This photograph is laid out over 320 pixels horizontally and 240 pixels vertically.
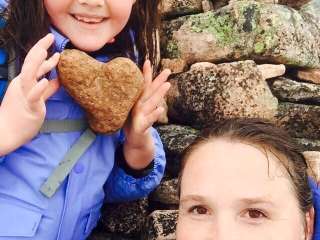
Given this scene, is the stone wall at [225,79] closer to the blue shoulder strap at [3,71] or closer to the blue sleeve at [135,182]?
the blue sleeve at [135,182]

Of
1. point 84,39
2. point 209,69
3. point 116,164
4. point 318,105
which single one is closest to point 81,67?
point 84,39

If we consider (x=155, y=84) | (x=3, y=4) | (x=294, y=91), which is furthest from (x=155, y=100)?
(x=294, y=91)

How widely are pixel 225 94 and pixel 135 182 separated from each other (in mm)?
962

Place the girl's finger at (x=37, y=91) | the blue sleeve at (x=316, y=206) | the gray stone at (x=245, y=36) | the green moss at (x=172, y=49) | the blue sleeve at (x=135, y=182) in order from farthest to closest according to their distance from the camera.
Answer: the green moss at (x=172, y=49) → the gray stone at (x=245, y=36) → the blue sleeve at (x=135, y=182) → the girl's finger at (x=37, y=91) → the blue sleeve at (x=316, y=206)

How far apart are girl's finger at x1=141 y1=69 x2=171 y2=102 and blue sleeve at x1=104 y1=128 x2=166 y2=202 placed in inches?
19.3

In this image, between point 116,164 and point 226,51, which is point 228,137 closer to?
point 116,164

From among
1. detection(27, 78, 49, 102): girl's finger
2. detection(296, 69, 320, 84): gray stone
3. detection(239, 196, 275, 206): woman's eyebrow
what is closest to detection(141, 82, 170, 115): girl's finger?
detection(27, 78, 49, 102): girl's finger

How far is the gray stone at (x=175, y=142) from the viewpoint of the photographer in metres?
4.36

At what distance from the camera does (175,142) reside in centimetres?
439

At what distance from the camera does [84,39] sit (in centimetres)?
359

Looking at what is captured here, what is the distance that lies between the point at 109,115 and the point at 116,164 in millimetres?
611

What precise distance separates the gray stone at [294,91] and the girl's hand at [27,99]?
1.89 m

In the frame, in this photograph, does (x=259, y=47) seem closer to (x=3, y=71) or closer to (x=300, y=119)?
(x=300, y=119)

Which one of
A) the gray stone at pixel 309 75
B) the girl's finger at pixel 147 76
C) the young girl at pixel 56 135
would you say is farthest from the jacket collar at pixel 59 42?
the gray stone at pixel 309 75
